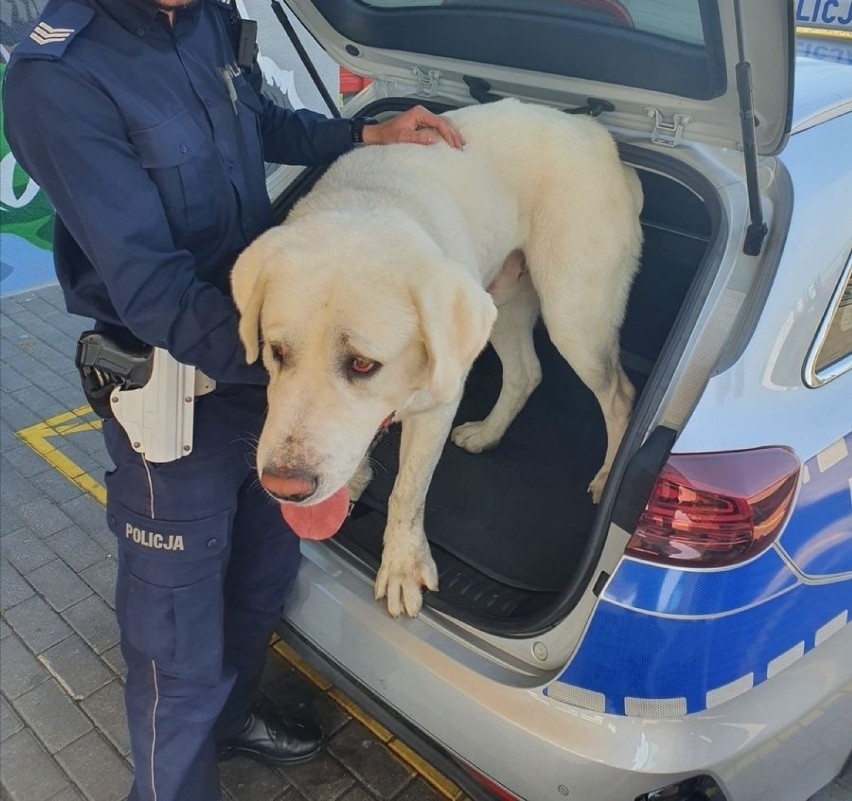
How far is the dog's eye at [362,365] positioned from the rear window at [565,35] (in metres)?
1.17

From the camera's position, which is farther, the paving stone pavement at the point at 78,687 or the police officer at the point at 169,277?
the paving stone pavement at the point at 78,687

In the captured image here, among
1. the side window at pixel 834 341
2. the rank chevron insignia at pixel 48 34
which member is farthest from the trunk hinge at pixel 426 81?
the side window at pixel 834 341

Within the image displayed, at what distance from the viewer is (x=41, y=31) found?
165 cm

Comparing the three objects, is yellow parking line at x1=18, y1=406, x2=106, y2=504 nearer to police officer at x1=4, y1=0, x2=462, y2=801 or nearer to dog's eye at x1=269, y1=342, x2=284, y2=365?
police officer at x1=4, y1=0, x2=462, y2=801

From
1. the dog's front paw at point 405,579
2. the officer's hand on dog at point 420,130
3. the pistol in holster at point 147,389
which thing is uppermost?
the officer's hand on dog at point 420,130

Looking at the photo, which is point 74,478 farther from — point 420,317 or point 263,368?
point 420,317

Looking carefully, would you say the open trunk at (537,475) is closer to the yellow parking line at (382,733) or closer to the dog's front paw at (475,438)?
the dog's front paw at (475,438)

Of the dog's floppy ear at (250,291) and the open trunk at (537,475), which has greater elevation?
the dog's floppy ear at (250,291)

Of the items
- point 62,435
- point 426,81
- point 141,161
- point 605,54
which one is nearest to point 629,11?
point 605,54

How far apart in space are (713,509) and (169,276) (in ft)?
4.13

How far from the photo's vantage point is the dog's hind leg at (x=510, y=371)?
3232 mm

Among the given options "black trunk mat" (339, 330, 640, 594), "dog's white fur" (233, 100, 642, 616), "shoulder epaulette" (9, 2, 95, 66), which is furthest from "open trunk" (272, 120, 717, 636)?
"shoulder epaulette" (9, 2, 95, 66)

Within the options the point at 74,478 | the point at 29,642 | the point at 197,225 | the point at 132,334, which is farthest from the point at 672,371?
the point at 74,478

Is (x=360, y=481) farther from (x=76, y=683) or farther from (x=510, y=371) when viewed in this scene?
(x=76, y=683)
